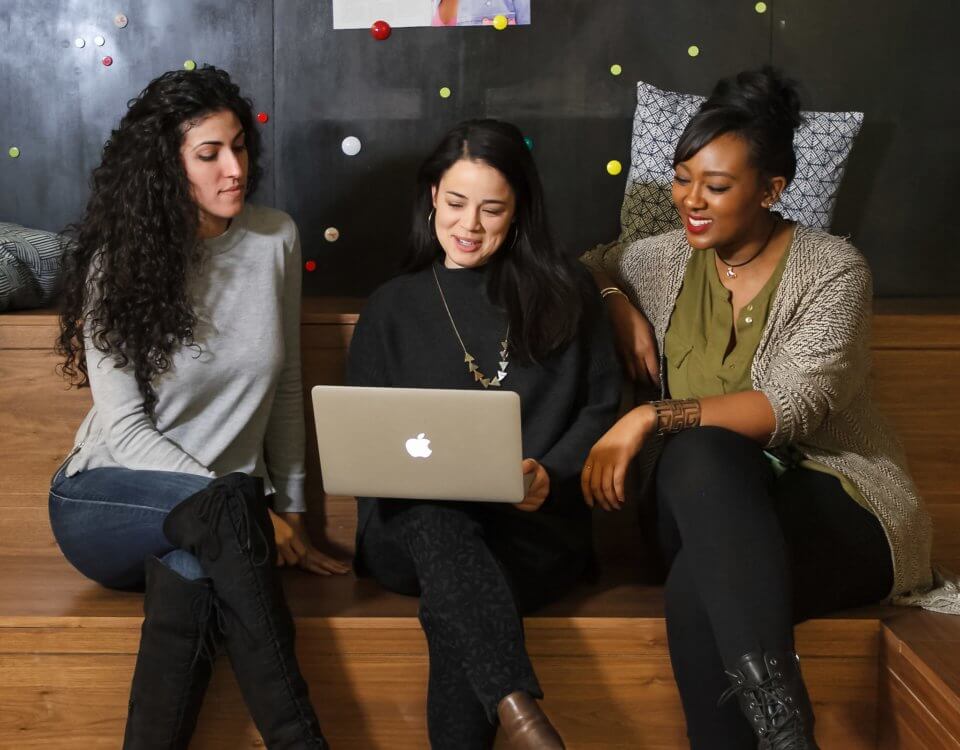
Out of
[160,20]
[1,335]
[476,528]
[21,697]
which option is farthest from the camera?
[160,20]

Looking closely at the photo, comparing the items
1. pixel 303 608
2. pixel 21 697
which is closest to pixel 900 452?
pixel 303 608

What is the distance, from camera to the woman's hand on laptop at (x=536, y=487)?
1628 millimetres

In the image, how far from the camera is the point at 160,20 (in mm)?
2543

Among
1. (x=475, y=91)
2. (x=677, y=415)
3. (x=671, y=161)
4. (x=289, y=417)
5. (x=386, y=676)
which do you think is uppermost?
(x=475, y=91)

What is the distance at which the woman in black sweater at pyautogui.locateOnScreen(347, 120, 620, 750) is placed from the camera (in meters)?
1.69

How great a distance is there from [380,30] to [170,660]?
1542 mm

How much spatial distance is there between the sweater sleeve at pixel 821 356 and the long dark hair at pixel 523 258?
1.11ft

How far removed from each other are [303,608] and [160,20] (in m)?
1.50

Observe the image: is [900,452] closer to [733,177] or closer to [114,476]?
[733,177]

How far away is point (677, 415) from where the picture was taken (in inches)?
61.9

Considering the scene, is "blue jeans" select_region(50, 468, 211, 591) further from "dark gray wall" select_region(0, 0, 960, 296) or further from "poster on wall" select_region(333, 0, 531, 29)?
"poster on wall" select_region(333, 0, 531, 29)

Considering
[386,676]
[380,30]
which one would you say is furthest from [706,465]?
[380,30]

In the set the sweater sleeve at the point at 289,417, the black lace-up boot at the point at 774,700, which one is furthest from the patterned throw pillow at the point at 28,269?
the black lace-up boot at the point at 774,700

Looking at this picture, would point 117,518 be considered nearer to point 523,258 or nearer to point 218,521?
point 218,521
